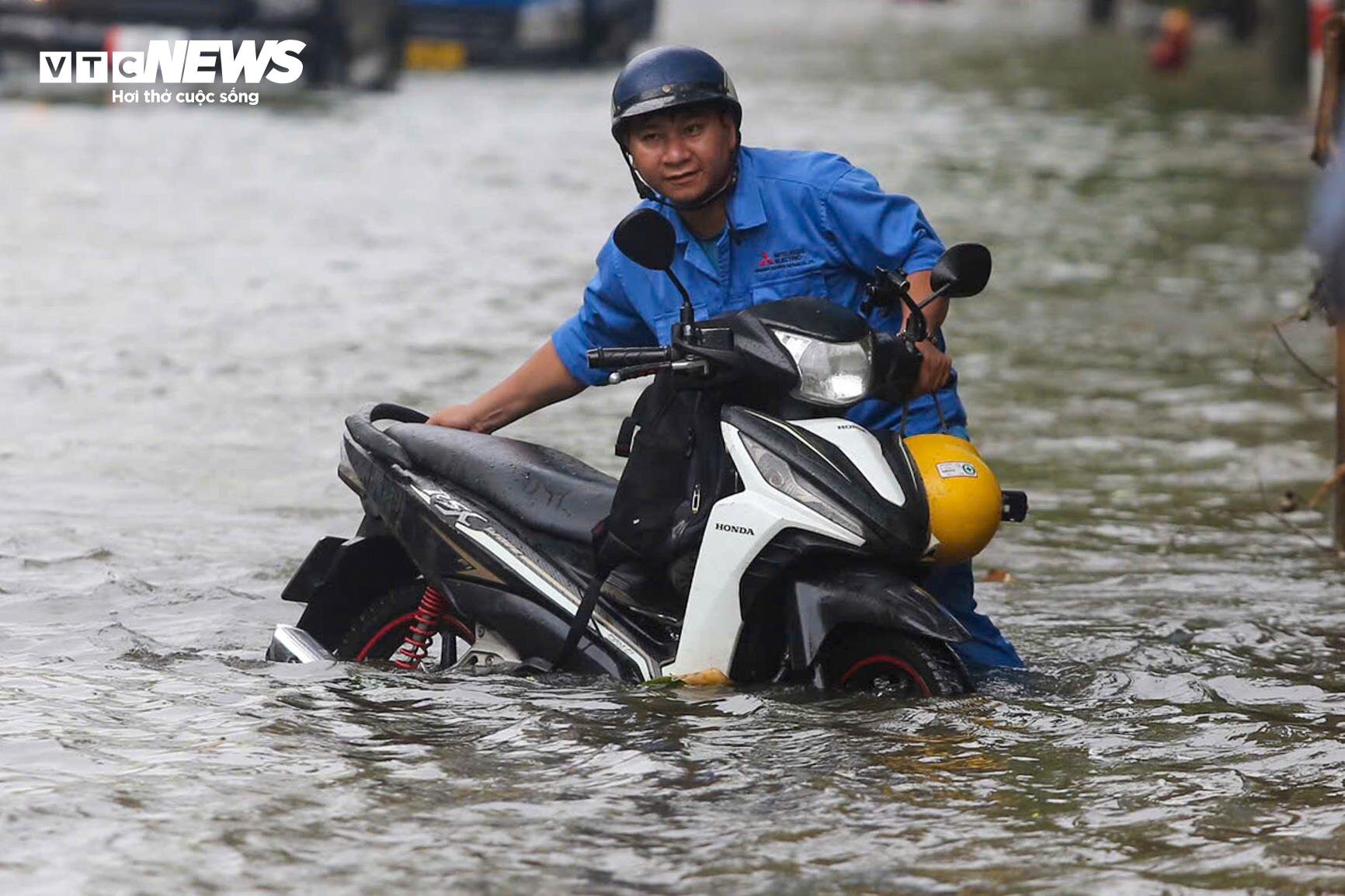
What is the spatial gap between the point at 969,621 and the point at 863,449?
856mm

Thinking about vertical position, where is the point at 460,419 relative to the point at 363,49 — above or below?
below

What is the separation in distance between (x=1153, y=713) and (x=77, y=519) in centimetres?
389

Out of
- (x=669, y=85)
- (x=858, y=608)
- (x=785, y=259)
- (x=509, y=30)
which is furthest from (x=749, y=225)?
(x=509, y=30)

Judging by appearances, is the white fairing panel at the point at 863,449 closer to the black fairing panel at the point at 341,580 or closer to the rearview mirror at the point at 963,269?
the rearview mirror at the point at 963,269

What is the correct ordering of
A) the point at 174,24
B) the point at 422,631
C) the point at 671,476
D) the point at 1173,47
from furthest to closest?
the point at 1173,47 → the point at 174,24 → the point at 422,631 → the point at 671,476

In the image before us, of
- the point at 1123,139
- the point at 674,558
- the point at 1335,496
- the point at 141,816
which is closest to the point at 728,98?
the point at 674,558

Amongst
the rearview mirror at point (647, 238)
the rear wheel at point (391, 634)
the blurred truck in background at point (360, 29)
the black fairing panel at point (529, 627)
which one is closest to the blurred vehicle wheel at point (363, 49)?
the blurred truck in background at point (360, 29)

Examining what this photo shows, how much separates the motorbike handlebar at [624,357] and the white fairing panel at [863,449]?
1.06 ft

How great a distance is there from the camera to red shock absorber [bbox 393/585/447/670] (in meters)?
6.10

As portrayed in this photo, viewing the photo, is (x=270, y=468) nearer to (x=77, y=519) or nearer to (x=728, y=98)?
(x=77, y=519)

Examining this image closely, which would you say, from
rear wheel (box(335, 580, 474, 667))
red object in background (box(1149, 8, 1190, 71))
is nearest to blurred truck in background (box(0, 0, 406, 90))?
red object in background (box(1149, 8, 1190, 71))

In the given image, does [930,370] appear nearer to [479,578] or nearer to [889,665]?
[889,665]

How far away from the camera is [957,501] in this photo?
17.1ft

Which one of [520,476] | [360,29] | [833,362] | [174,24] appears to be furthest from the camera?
[360,29]
